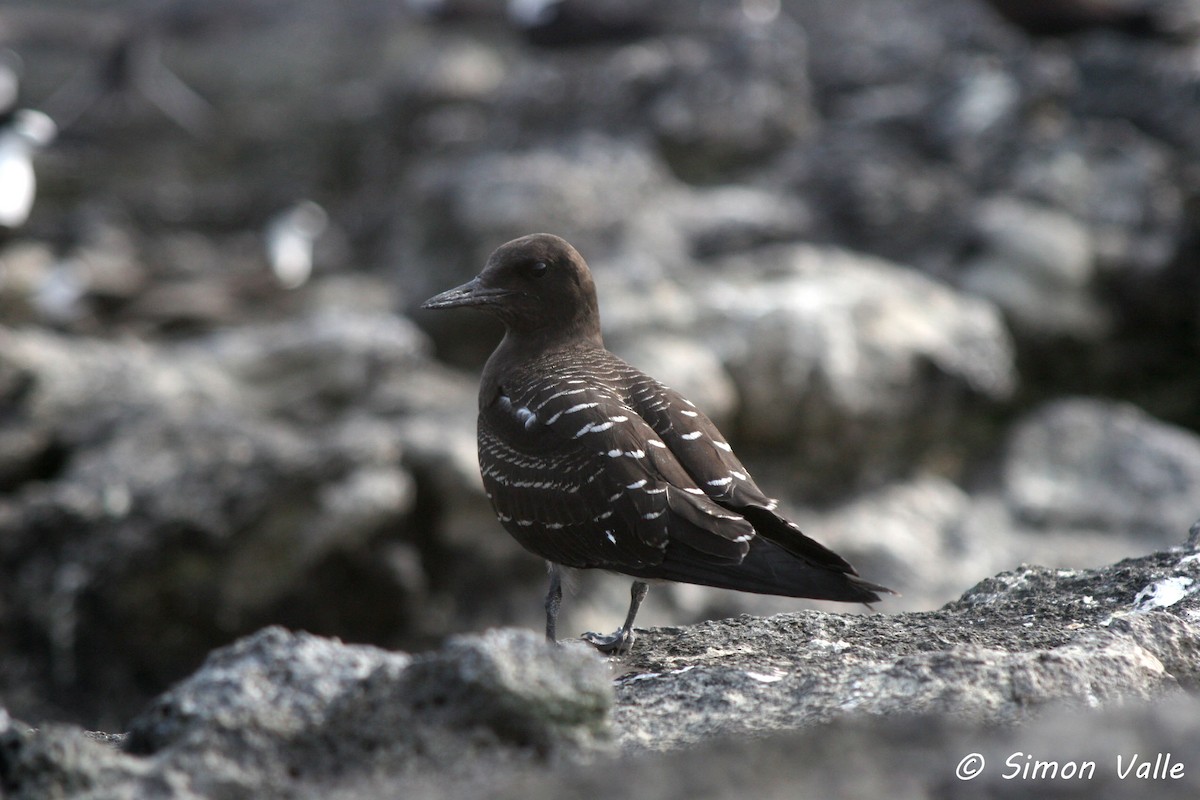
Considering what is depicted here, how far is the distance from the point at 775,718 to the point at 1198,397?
1223 cm

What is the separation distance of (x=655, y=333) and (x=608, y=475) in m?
6.66

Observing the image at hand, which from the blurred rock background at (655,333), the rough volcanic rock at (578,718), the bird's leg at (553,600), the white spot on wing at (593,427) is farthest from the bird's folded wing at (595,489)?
the blurred rock background at (655,333)

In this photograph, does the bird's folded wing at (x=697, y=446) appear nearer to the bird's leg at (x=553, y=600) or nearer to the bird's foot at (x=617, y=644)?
the bird's foot at (x=617, y=644)

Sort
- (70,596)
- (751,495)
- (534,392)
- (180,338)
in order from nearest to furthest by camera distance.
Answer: (751,495) → (534,392) → (70,596) → (180,338)

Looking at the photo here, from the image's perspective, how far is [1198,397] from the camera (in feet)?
46.4

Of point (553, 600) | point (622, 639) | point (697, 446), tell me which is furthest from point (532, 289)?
point (622, 639)

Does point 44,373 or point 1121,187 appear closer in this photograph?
point 44,373

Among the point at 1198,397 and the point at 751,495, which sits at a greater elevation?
the point at 751,495

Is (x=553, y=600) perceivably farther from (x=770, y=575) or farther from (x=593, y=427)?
(x=770, y=575)

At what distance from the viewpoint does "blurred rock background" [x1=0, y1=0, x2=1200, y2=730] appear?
991cm

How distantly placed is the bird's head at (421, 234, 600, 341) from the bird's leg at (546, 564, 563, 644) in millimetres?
1166

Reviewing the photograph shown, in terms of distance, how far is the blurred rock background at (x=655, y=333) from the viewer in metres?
9.91

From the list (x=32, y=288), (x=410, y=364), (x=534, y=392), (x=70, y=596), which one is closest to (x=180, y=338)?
(x=32, y=288)

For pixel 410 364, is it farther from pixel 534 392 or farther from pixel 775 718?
pixel 775 718
